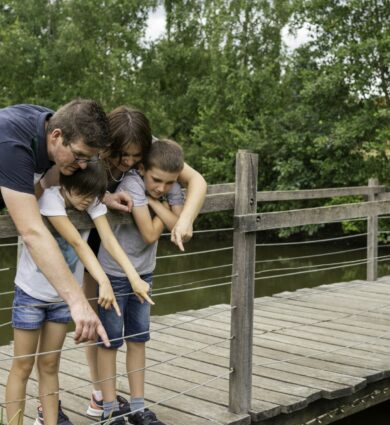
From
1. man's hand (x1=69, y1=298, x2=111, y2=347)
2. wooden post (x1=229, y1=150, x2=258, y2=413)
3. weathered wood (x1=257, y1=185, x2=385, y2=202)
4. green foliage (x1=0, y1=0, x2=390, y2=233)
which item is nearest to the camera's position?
man's hand (x1=69, y1=298, x2=111, y2=347)

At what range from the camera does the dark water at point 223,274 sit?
7.96 meters

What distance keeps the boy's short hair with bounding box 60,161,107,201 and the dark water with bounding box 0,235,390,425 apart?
3120 mm

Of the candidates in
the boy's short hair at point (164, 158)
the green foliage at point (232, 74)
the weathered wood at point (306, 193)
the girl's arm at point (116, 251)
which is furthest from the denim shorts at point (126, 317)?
the green foliage at point (232, 74)

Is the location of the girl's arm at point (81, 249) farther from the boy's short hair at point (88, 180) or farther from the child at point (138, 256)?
the child at point (138, 256)

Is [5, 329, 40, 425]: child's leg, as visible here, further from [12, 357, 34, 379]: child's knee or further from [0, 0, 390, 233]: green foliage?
[0, 0, 390, 233]: green foliage

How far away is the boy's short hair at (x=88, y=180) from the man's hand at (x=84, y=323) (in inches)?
19.6

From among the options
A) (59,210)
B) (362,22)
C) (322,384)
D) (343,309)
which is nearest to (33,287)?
(59,210)

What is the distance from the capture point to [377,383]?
14.5 feet

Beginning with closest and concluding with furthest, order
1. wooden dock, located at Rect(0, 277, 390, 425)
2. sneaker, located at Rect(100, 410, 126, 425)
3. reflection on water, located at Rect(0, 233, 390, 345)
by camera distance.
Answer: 1. sneaker, located at Rect(100, 410, 126, 425)
2. wooden dock, located at Rect(0, 277, 390, 425)
3. reflection on water, located at Rect(0, 233, 390, 345)

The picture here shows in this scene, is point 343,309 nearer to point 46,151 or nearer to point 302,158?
point 46,151

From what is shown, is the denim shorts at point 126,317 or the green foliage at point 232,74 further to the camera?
the green foliage at point 232,74

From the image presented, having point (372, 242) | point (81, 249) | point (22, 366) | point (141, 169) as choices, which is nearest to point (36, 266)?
point (81, 249)

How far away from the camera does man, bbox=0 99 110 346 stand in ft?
7.56

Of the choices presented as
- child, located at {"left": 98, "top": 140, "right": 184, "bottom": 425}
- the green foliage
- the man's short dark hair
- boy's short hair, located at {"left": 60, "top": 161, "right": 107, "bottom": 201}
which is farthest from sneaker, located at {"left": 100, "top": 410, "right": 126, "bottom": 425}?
the green foliage
